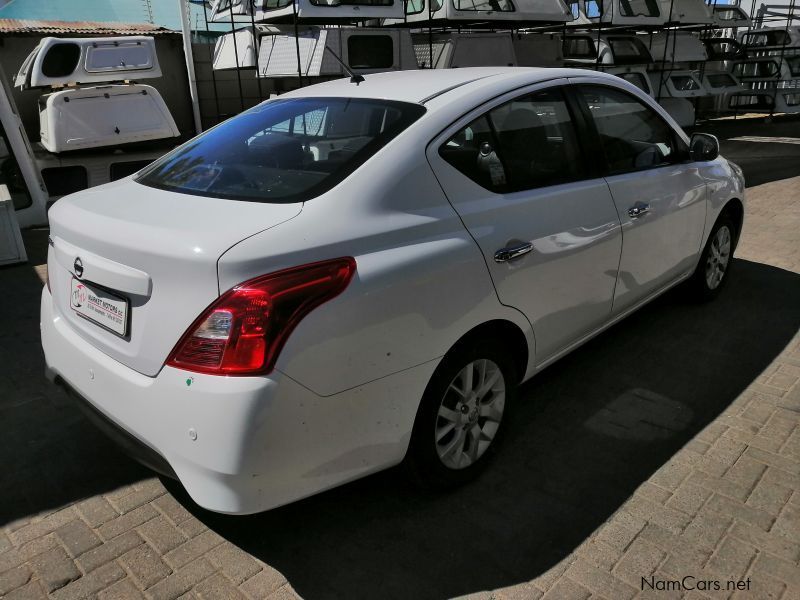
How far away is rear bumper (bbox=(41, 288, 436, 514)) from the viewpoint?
1.93 meters

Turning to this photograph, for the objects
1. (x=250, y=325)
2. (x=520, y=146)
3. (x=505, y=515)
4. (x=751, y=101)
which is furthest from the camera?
(x=751, y=101)

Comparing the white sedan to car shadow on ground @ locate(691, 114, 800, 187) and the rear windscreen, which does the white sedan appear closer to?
the rear windscreen

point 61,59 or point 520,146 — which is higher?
point 61,59

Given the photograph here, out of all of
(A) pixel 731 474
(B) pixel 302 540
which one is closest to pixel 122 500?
(B) pixel 302 540

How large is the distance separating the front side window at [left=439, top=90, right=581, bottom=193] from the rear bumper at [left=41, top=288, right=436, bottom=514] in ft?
2.84

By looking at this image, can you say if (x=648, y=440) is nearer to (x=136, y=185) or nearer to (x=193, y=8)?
(x=136, y=185)

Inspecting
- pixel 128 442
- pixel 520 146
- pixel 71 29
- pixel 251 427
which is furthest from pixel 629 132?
pixel 71 29

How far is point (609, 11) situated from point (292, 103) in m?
11.3

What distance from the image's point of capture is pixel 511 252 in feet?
8.52

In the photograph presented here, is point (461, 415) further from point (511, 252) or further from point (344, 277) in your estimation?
point (344, 277)

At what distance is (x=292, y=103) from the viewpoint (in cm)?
311

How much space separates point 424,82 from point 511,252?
917 mm

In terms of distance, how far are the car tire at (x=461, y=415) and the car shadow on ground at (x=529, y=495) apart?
0.12 metres

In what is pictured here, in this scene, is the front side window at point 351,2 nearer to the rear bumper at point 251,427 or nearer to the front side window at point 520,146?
the front side window at point 520,146
